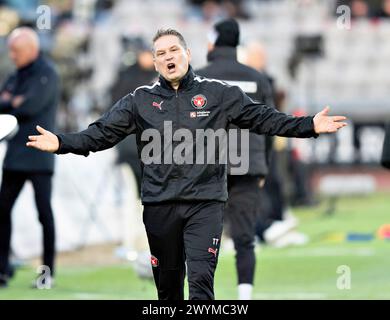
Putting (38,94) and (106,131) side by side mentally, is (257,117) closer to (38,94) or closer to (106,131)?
(106,131)

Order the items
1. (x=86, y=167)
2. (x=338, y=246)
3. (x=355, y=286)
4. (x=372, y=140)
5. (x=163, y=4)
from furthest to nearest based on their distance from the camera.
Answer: (x=163, y=4) → (x=372, y=140) → (x=86, y=167) → (x=338, y=246) → (x=355, y=286)

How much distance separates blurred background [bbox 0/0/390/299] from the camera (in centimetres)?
1213

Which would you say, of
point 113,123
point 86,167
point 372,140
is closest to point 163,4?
point 372,140

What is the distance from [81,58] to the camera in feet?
75.4

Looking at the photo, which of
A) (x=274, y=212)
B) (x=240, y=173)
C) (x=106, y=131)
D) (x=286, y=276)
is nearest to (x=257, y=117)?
Answer: (x=106, y=131)

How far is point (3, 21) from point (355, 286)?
36.3ft

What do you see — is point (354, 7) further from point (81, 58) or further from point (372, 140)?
point (81, 58)

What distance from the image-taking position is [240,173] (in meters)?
9.43

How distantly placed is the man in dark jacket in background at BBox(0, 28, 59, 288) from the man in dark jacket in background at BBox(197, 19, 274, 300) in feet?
6.81

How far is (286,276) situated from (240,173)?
2.67 meters

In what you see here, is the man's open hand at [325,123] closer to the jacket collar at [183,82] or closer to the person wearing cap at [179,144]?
the person wearing cap at [179,144]

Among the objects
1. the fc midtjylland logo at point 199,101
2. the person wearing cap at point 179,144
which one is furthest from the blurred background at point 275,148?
the fc midtjylland logo at point 199,101

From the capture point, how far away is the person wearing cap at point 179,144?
724 centimetres

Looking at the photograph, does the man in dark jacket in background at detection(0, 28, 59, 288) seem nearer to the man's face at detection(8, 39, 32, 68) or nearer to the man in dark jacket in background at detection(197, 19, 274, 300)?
the man's face at detection(8, 39, 32, 68)
